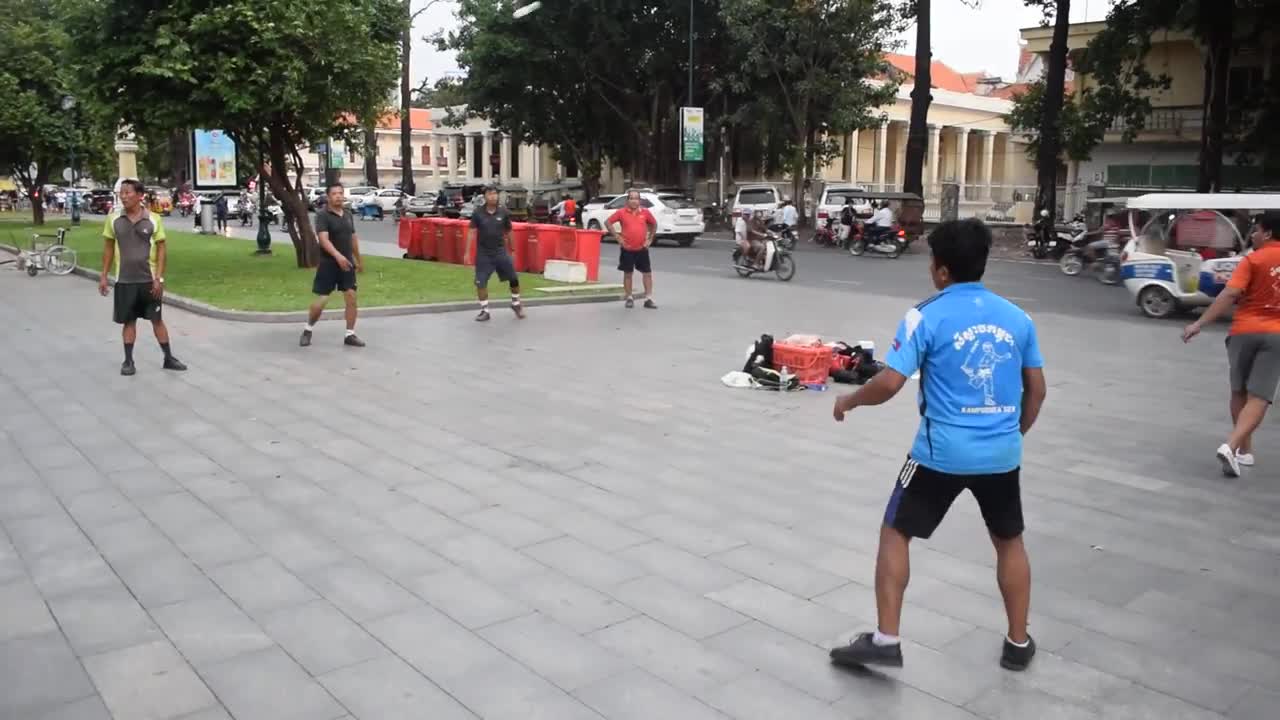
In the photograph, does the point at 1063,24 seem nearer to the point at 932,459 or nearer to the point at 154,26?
the point at 154,26

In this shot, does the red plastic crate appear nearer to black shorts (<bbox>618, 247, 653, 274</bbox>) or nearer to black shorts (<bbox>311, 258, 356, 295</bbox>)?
black shorts (<bbox>311, 258, 356, 295</bbox>)

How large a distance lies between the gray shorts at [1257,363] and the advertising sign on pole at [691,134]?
104ft

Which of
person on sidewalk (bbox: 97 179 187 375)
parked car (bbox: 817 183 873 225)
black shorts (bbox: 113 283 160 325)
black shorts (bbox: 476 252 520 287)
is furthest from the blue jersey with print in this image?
parked car (bbox: 817 183 873 225)

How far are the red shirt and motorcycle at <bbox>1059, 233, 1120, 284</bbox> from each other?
10.8 metres

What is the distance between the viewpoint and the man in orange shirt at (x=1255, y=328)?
6.59 m

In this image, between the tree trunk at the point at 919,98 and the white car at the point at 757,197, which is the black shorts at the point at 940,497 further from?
the white car at the point at 757,197

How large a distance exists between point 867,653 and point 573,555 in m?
1.73

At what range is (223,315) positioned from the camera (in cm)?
1400

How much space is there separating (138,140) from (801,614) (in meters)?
20.8

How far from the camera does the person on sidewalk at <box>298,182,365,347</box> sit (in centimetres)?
1126

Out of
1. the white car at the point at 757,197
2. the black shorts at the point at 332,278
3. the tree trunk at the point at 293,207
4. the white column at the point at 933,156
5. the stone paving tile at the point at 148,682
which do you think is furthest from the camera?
the white column at the point at 933,156

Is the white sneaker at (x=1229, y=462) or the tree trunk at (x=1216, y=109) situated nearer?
the white sneaker at (x=1229, y=462)

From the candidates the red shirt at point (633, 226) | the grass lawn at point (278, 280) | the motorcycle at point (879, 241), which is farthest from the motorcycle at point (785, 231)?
the red shirt at point (633, 226)

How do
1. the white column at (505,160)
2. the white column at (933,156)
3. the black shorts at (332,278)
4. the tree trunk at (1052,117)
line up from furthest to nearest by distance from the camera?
the white column at (505,160)
the white column at (933,156)
the tree trunk at (1052,117)
the black shorts at (332,278)
